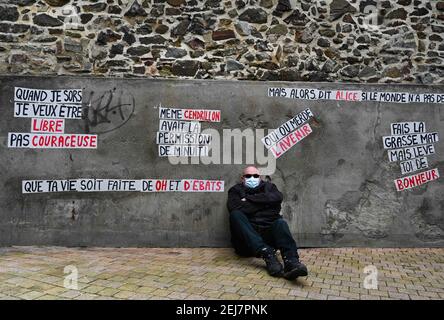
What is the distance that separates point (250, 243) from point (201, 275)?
0.66 m

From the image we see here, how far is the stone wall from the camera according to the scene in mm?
5781

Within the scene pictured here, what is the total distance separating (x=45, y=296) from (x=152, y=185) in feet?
7.87

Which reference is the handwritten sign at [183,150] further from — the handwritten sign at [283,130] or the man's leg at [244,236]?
the man's leg at [244,236]

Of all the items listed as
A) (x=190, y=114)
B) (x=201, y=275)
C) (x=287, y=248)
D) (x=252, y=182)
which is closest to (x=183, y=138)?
(x=190, y=114)

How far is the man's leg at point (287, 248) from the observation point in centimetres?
392

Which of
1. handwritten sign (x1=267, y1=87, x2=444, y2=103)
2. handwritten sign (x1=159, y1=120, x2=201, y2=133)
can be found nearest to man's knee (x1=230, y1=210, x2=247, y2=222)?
handwritten sign (x1=159, y1=120, x2=201, y2=133)

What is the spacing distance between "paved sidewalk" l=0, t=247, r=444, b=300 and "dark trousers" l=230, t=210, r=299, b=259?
237 millimetres

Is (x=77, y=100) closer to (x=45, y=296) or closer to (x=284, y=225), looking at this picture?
(x=45, y=296)

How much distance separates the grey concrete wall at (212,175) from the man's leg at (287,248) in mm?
1252

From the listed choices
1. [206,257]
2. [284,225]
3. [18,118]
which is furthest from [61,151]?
[284,225]

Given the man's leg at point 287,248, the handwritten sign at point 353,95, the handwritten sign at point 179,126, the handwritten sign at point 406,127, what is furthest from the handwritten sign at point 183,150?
the handwritten sign at point 406,127

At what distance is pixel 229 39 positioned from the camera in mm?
6000

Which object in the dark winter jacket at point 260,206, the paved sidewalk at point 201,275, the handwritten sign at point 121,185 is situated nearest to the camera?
the paved sidewalk at point 201,275

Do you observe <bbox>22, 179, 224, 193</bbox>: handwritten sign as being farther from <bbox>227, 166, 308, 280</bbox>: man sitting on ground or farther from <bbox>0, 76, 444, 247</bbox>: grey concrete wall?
<bbox>227, 166, 308, 280</bbox>: man sitting on ground
